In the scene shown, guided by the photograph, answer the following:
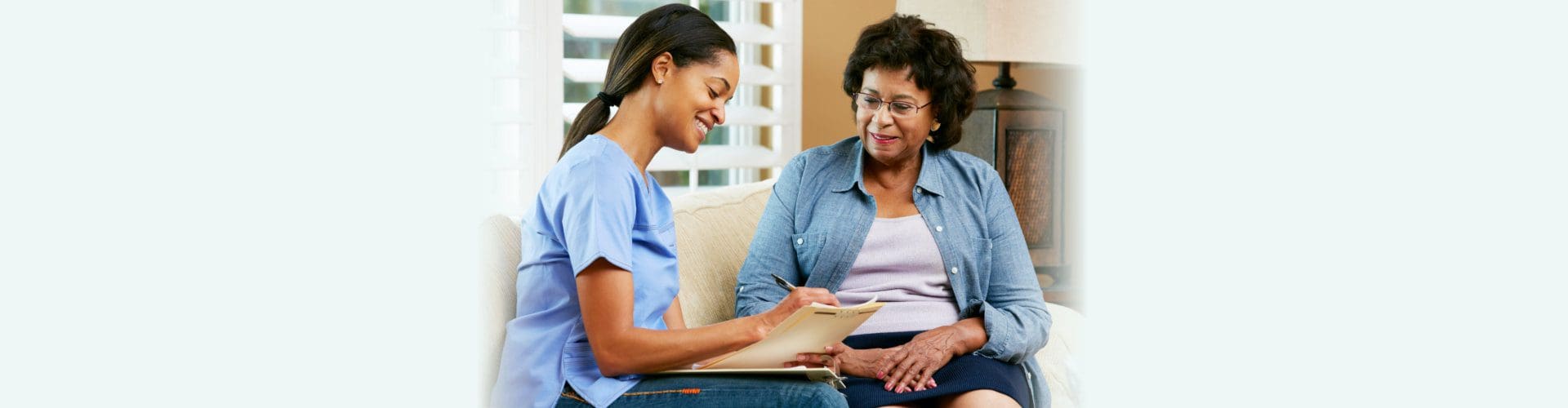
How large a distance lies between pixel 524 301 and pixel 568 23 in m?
1.60

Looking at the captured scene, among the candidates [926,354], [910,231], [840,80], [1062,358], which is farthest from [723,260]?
[840,80]

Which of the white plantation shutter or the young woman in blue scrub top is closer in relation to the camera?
the young woman in blue scrub top

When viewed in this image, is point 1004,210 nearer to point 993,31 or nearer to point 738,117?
point 993,31

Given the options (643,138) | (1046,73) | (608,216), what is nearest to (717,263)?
(643,138)

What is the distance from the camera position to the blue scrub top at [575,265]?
1.18m

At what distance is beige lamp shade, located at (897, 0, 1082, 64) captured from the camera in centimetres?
271

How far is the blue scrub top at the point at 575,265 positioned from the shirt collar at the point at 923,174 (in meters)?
0.50

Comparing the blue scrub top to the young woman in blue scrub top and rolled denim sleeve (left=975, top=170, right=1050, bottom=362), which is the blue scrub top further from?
rolled denim sleeve (left=975, top=170, right=1050, bottom=362)

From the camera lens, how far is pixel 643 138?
1.32 m

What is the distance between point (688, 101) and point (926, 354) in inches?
20.2

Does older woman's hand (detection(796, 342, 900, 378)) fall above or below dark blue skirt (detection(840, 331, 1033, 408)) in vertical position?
above

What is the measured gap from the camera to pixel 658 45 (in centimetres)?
130

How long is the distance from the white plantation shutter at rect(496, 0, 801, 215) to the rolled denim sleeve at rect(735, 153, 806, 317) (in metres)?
1.14

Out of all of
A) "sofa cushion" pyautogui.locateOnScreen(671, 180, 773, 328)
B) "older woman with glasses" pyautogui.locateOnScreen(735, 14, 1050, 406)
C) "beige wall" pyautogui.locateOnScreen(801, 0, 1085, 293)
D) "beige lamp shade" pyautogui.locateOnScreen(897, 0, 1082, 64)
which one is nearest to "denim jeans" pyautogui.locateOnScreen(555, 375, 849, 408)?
"older woman with glasses" pyautogui.locateOnScreen(735, 14, 1050, 406)
